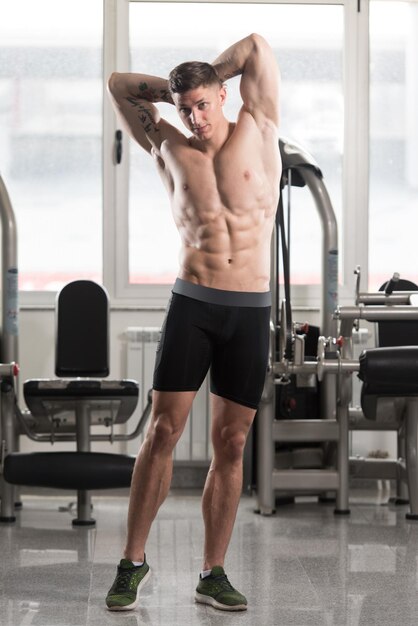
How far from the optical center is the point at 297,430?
4.82m

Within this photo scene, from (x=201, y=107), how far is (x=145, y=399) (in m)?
2.67

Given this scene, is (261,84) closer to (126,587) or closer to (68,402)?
(126,587)

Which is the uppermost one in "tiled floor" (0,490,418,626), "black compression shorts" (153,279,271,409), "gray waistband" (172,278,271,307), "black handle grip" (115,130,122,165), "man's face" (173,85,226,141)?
"black handle grip" (115,130,122,165)

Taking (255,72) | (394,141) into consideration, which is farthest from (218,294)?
(394,141)

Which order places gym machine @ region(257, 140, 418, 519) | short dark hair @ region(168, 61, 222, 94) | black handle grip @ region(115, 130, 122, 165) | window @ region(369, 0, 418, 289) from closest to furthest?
short dark hair @ region(168, 61, 222, 94) < gym machine @ region(257, 140, 418, 519) < black handle grip @ region(115, 130, 122, 165) < window @ region(369, 0, 418, 289)

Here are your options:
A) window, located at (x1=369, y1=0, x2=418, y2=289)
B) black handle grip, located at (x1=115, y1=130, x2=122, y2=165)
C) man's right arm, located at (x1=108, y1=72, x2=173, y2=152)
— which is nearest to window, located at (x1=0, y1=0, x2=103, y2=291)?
black handle grip, located at (x1=115, y1=130, x2=122, y2=165)

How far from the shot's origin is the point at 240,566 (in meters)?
3.72

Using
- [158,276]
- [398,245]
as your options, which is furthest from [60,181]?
[398,245]

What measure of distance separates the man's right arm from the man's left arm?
0.73 feet

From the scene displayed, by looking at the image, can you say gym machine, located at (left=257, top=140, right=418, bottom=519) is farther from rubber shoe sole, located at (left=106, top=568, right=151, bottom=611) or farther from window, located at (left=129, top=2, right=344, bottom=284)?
Answer: rubber shoe sole, located at (left=106, top=568, right=151, bottom=611)

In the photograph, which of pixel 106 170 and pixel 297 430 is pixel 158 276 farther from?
pixel 297 430

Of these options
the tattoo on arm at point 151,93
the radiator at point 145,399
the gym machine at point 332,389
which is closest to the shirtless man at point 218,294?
the tattoo on arm at point 151,93

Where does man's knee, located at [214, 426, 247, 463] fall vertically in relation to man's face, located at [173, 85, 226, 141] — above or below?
below

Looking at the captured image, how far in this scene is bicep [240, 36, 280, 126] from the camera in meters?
3.13
